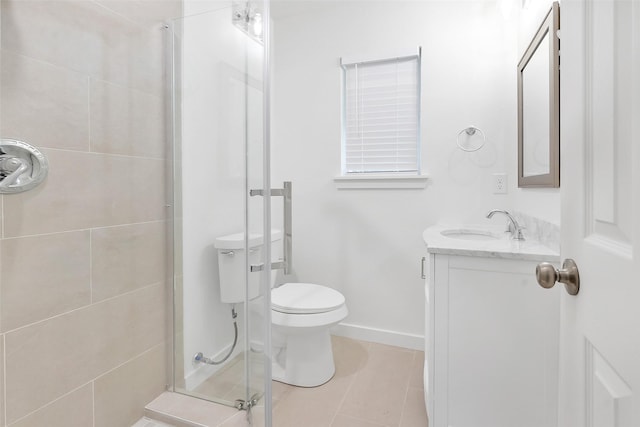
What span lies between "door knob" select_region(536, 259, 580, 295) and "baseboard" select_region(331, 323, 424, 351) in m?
1.79

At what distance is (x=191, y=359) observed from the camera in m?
1.63

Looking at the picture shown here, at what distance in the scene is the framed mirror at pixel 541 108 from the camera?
130 centimetres

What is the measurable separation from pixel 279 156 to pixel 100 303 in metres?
1.63

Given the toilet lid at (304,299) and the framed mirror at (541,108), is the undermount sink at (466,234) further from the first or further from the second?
the toilet lid at (304,299)

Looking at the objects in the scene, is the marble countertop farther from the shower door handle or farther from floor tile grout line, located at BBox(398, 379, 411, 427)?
floor tile grout line, located at BBox(398, 379, 411, 427)

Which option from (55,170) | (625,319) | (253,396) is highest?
(55,170)

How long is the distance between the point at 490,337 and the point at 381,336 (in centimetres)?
120

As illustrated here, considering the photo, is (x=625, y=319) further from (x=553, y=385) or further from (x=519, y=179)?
(x=519, y=179)


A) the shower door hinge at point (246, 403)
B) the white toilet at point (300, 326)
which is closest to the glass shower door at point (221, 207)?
the shower door hinge at point (246, 403)

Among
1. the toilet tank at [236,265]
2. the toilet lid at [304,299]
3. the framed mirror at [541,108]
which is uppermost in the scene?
the framed mirror at [541,108]

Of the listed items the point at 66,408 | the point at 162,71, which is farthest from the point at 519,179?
the point at 66,408

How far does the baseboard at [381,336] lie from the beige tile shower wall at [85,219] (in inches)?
50.2

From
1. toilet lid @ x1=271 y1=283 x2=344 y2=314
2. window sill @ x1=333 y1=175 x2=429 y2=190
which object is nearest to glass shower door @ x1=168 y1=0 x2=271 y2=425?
toilet lid @ x1=271 y1=283 x2=344 y2=314

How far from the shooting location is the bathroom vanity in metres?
1.22
